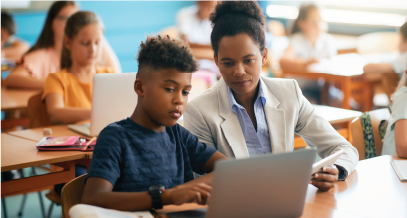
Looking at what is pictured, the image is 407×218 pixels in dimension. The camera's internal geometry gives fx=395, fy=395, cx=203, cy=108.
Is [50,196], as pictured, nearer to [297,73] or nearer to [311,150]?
[311,150]

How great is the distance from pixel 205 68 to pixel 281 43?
94.3 inches

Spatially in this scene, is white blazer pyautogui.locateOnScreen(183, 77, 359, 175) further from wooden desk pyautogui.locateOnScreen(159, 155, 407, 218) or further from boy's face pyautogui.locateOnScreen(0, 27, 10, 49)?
boy's face pyautogui.locateOnScreen(0, 27, 10, 49)

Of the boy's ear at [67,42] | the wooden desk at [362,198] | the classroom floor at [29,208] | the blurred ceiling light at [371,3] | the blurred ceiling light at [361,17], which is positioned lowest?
the classroom floor at [29,208]

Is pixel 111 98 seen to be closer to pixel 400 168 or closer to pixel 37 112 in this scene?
pixel 37 112

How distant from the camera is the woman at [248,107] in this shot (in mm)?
1334

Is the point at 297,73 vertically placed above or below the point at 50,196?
above

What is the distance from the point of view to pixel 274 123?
56.2 inches

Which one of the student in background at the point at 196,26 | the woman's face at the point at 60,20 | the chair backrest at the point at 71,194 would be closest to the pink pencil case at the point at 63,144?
the chair backrest at the point at 71,194

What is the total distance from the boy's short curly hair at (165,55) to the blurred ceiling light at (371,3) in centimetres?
450

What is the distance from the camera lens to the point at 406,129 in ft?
5.07

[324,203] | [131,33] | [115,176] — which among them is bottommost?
[324,203]

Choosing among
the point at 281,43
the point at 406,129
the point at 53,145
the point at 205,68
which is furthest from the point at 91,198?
the point at 281,43

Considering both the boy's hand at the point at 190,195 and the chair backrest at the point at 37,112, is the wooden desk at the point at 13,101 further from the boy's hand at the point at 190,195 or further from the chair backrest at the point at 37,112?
the boy's hand at the point at 190,195

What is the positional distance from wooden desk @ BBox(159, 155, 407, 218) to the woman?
Result: 0.22 feet
